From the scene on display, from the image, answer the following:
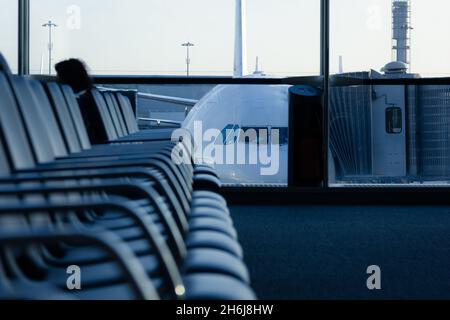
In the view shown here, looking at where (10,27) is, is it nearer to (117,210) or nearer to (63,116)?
(63,116)

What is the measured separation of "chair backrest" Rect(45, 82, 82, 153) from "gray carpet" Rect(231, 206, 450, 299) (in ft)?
2.93

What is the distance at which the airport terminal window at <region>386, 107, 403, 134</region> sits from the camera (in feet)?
23.3

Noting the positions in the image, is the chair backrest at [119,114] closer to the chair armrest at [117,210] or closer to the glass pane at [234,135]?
the glass pane at [234,135]

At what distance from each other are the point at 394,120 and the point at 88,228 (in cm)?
673

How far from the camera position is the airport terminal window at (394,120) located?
7.09 metres

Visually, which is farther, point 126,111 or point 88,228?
point 126,111

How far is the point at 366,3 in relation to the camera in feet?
19.1

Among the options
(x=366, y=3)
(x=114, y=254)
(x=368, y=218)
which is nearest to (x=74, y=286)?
(x=114, y=254)

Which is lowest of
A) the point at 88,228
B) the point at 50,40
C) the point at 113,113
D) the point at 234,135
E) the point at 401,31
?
the point at 88,228

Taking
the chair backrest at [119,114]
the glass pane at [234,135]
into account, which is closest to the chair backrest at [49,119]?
the chair backrest at [119,114]

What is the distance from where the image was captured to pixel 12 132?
141cm

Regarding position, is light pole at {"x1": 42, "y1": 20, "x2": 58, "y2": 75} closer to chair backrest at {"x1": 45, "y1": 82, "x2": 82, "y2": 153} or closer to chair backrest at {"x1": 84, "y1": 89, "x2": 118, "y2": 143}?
chair backrest at {"x1": 84, "y1": 89, "x2": 118, "y2": 143}

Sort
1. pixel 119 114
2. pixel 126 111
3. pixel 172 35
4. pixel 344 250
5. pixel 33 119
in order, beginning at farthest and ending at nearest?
pixel 172 35 → pixel 126 111 → pixel 119 114 → pixel 344 250 → pixel 33 119

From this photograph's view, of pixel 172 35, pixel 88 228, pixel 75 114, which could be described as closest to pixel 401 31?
pixel 172 35
